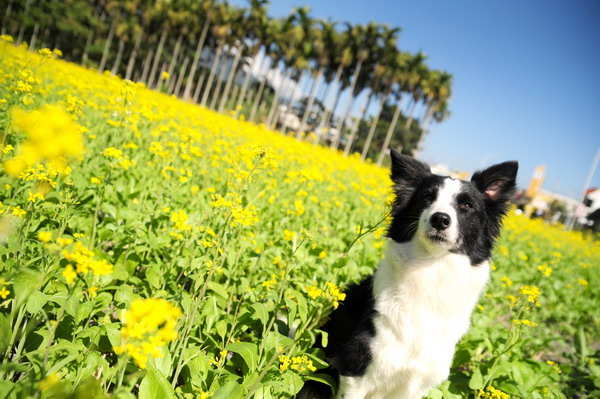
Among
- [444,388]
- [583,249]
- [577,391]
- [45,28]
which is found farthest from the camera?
[45,28]

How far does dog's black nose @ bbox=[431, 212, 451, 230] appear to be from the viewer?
228cm

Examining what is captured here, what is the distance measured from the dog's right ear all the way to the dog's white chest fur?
643mm

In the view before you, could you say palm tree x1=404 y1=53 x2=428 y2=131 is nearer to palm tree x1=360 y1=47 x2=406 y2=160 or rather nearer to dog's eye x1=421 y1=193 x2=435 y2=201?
palm tree x1=360 y1=47 x2=406 y2=160

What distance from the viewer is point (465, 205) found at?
2551mm

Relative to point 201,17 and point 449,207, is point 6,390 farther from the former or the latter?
point 201,17

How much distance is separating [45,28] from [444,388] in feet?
190

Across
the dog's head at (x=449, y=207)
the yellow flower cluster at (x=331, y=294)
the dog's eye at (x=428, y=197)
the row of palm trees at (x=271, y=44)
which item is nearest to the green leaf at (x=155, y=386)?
the yellow flower cluster at (x=331, y=294)

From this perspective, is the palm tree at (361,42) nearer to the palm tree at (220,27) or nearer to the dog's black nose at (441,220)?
the palm tree at (220,27)

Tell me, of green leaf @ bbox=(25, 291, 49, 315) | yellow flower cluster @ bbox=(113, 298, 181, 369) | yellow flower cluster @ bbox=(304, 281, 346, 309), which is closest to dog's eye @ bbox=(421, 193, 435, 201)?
yellow flower cluster @ bbox=(304, 281, 346, 309)

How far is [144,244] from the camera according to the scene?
2785 mm

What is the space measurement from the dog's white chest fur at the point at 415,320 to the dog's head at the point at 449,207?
114 mm

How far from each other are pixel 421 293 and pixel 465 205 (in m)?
0.76

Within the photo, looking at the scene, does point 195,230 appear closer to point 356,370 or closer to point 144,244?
point 144,244

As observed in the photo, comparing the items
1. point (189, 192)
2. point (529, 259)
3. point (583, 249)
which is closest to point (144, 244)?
point (189, 192)
